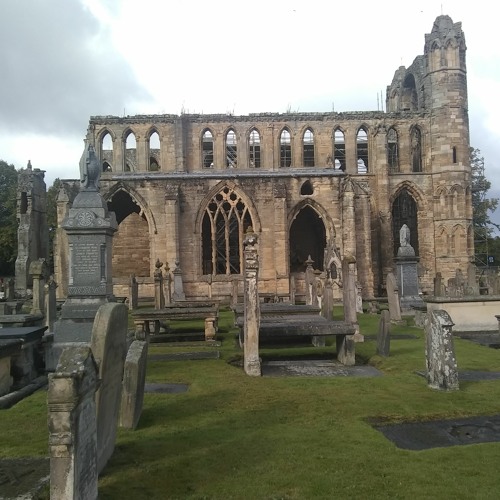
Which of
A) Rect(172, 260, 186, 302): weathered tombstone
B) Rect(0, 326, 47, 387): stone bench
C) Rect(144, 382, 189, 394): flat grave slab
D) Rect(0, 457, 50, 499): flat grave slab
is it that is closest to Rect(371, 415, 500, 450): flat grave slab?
Rect(144, 382, 189, 394): flat grave slab

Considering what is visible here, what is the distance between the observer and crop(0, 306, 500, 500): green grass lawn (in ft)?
15.4

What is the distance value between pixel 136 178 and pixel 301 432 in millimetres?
24502

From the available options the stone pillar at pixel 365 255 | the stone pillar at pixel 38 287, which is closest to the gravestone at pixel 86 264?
the stone pillar at pixel 38 287

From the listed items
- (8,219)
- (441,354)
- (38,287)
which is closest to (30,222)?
(8,219)

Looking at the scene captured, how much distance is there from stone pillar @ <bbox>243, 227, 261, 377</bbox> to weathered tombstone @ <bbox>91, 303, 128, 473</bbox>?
4.68m

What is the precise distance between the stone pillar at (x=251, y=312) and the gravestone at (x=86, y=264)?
330cm

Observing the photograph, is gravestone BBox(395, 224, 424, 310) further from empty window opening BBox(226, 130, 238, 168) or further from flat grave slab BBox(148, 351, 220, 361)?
empty window opening BBox(226, 130, 238, 168)

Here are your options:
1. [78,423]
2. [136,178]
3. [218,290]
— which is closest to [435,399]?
[78,423]

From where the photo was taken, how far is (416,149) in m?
39.3

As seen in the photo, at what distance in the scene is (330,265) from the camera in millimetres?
23891

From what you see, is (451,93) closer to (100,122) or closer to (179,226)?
(179,226)

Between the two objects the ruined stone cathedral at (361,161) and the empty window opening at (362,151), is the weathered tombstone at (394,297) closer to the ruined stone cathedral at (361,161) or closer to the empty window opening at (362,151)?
the ruined stone cathedral at (361,161)

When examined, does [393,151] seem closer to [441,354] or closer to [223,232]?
[223,232]

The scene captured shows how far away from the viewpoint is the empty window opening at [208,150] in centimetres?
3728
